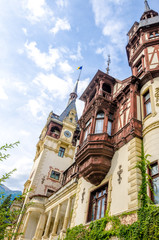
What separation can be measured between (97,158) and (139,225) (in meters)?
5.51

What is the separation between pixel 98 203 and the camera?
42.2 feet

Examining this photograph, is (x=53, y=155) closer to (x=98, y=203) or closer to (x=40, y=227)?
(x=40, y=227)

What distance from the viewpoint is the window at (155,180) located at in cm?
931

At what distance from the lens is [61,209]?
2192 cm

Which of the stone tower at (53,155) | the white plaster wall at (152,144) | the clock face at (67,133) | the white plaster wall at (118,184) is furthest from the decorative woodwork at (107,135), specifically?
the clock face at (67,133)

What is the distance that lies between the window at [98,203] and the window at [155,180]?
3.51m

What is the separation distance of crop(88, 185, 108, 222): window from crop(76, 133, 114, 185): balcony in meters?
0.66

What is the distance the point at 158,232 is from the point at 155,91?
322 inches

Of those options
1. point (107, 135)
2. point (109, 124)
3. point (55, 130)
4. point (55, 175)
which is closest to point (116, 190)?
point (107, 135)

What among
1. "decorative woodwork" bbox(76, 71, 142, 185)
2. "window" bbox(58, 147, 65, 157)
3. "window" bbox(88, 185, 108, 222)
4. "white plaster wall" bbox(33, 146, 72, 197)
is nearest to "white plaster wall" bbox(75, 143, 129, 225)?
"window" bbox(88, 185, 108, 222)

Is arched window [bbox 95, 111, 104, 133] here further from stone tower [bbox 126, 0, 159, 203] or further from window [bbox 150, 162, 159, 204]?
window [bbox 150, 162, 159, 204]

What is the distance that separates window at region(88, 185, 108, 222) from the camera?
1223cm

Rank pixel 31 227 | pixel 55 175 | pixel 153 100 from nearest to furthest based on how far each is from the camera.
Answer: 1. pixel 153 100
2. pixel 31 227
3. pixel 55 175

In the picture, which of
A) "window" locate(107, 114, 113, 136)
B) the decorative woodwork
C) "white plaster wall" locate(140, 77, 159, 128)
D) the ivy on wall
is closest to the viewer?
the ivy on wall
